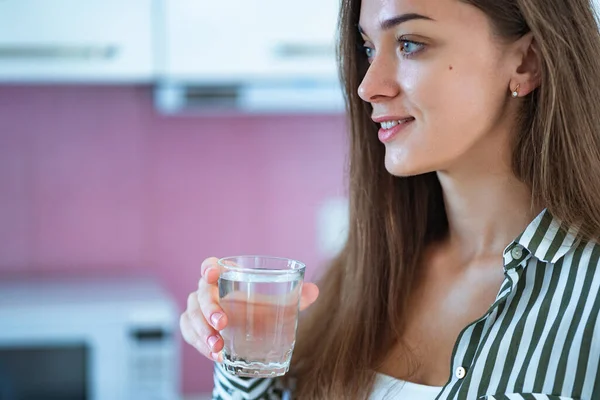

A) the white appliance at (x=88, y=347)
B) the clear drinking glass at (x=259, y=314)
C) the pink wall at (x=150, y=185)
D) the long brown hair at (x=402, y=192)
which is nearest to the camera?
the clear drinking glass at (x=259, y=314)

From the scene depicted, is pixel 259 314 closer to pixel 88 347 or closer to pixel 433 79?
pixel 433 79

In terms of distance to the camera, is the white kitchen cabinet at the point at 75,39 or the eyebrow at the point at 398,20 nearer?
the eyebrow at the point at 398,20

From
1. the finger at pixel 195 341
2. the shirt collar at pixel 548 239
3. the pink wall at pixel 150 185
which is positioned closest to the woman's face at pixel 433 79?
the shirt collar at pixel 548 239

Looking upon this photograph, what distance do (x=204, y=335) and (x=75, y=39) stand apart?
1.26m

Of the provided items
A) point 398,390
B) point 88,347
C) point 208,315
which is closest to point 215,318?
point 208,315

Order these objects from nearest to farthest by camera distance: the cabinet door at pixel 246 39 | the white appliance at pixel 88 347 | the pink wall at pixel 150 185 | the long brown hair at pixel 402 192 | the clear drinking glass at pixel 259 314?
1. the clear drinking glass at pixel 259 314
2. the long brown hair at pixel 402 192
3. the white appliance at pixel 88 347
4. the cabinet door at pixel 246 39
5. the pink wall at pixel 150 185

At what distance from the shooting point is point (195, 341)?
1240mm

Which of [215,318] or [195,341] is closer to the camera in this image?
[215,318]

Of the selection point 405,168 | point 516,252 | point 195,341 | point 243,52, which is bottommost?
point 195,341

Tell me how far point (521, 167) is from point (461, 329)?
0.80 ft

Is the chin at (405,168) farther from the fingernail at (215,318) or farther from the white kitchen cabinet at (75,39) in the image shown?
the white kitchen cabinet at (75,39)

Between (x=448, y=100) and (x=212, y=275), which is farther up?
(x=448, y=100)

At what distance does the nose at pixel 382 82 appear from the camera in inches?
48.5

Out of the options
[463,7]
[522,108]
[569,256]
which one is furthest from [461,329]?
[463,7]
